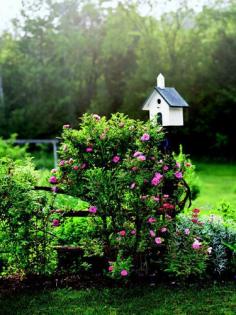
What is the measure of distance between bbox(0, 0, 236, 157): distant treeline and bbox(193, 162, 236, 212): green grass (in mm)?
2506

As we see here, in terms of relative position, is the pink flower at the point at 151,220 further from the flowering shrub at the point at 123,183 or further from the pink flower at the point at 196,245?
the pink flower at the point at 196,245

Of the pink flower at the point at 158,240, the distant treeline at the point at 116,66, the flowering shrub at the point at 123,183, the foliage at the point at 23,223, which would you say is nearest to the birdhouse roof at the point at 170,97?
the flowering shrub at the point at 123,183

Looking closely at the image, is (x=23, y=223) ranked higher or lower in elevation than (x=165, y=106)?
lower

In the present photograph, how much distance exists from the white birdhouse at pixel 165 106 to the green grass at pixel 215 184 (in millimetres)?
4009

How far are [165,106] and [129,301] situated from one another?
7.03 feet

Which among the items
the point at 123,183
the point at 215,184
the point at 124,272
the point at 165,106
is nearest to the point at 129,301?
the point at 124,272

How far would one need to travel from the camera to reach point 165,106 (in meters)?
5.67

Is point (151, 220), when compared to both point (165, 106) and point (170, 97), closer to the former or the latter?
point (165, 106)

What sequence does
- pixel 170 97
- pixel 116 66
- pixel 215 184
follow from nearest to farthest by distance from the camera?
pixel 170 97, pixel 215 184, pixel 116 66

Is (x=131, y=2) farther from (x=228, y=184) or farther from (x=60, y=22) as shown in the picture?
(x=228, y=184)

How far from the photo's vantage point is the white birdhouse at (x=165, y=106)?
5.64 m

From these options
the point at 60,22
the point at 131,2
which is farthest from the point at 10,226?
the point at 60,22

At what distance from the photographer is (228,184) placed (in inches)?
595

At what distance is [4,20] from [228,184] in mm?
19785
